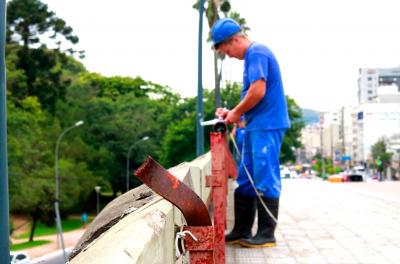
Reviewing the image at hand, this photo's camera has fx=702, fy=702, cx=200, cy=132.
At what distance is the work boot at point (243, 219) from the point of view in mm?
5883

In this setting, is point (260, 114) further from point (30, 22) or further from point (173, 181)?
point (30, 22)

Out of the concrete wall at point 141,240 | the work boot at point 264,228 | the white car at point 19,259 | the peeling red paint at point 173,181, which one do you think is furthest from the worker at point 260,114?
the white car at point 19,259

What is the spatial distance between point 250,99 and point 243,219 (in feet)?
→ 3.65

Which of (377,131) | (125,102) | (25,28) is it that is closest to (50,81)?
(25,28)

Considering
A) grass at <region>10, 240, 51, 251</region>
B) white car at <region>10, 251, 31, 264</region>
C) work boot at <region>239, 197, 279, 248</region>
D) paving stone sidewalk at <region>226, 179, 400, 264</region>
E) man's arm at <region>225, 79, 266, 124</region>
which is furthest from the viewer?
grass at <region>10, 240, 51, 251</region>

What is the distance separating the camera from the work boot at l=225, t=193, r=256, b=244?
588 centimetres

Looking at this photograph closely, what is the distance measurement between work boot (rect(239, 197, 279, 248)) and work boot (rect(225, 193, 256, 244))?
20cm

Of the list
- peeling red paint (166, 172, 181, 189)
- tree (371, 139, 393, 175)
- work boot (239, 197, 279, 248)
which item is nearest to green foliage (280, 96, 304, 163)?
tree (371, 139, 393, 175)

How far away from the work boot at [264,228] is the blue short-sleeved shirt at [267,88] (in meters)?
0.62

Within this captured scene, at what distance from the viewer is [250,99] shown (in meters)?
5.38

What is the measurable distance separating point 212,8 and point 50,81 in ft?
75.3

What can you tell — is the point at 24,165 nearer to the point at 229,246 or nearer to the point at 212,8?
the point at 212,8

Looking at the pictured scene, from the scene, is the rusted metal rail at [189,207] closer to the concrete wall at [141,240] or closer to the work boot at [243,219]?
the concrete wall at [141,240]

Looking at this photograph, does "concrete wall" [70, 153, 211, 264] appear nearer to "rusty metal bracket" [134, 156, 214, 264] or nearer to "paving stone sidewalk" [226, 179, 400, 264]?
"rusty metal bracket" [134, 156, 214, 264]
